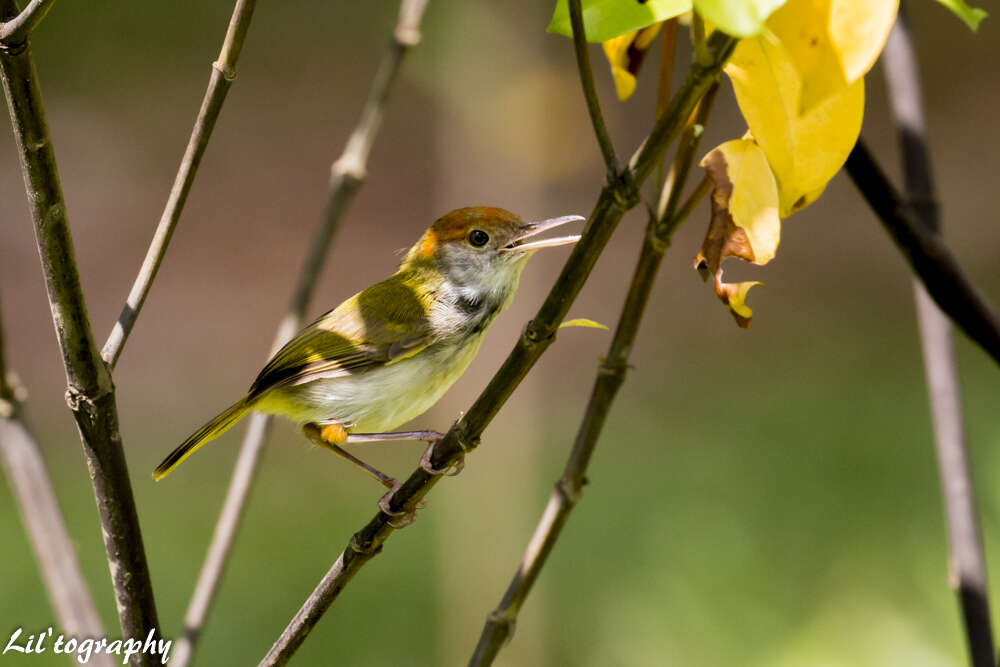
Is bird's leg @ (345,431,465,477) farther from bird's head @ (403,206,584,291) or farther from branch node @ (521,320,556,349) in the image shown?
bird's head @ (403,206,584,291)

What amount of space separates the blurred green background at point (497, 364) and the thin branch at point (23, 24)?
79.3 inches

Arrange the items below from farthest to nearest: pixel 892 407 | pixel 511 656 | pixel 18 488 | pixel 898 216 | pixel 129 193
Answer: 1. pixel 129 193
2. pixel 892 407
3. pixel 511 656
4. pixel 18 488
5. pixel 898 216

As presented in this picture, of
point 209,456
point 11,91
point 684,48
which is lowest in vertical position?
point 209,456

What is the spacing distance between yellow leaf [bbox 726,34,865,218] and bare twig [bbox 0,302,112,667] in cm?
93

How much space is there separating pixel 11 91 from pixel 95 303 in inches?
268

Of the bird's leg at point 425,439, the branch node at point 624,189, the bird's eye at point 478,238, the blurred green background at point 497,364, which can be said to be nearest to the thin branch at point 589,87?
the branch node at point 624,189

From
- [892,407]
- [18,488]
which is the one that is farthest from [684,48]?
[18,488]

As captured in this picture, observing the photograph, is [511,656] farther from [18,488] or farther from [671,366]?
[671,366]

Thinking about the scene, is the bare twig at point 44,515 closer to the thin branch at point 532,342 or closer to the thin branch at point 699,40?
the thin branch at point 532,342

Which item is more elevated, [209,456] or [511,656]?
[209,456]

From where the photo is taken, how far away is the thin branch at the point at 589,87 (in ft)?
2.72

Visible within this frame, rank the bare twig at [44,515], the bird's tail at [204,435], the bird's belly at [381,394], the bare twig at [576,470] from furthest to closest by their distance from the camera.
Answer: the bird's belly at [381,394]
the bird's tail at [204,435]
the bare twig at [44,515]
the bare twig at [576,470]

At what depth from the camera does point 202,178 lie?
28.1ft

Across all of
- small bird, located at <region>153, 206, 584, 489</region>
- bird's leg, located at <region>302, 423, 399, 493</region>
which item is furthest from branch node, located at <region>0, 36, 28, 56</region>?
bird's leg, located at <region>302, 423, 399, 493</region>
